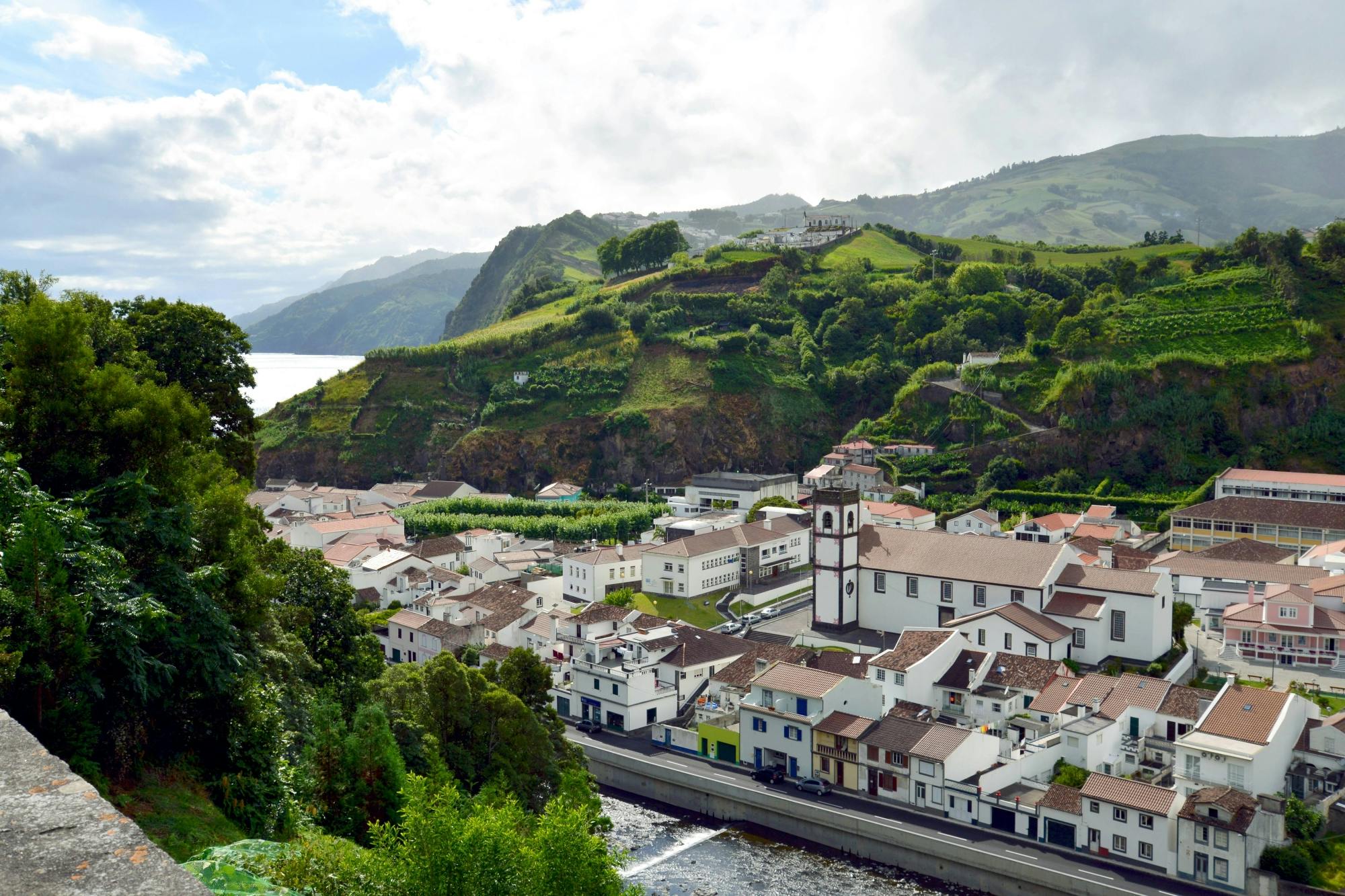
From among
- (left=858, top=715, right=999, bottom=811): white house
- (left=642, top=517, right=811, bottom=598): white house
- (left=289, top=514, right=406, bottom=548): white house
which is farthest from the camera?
(left=289, top=514, right=406, bottom=548): white house

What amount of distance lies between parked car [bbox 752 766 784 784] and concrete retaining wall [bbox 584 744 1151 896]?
0.81m

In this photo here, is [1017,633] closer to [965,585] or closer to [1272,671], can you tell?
[965,585]

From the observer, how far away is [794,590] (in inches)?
1816

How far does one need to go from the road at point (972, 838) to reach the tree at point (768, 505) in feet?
83.2

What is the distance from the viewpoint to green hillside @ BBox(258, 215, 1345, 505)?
217 ft

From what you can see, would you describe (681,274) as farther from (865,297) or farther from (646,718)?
(646,718)


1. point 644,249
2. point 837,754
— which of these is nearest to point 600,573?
point 837,754

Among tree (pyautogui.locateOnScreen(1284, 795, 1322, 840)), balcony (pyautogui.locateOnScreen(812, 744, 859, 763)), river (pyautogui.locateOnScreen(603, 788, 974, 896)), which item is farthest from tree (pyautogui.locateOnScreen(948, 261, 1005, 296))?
river (pyautogui.locateOnScreen(603, 788, 974, 896))

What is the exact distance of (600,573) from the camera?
4419 centimetres

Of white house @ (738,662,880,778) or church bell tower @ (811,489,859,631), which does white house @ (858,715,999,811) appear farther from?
church bell tower @ (811,489,859,631)

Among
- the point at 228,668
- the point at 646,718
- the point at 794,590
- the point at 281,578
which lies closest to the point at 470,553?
the point at 794,590

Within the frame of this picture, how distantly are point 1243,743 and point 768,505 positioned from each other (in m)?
33.3

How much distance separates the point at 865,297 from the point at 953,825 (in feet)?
236

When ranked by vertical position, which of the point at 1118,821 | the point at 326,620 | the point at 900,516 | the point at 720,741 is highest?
the point at 326,620
